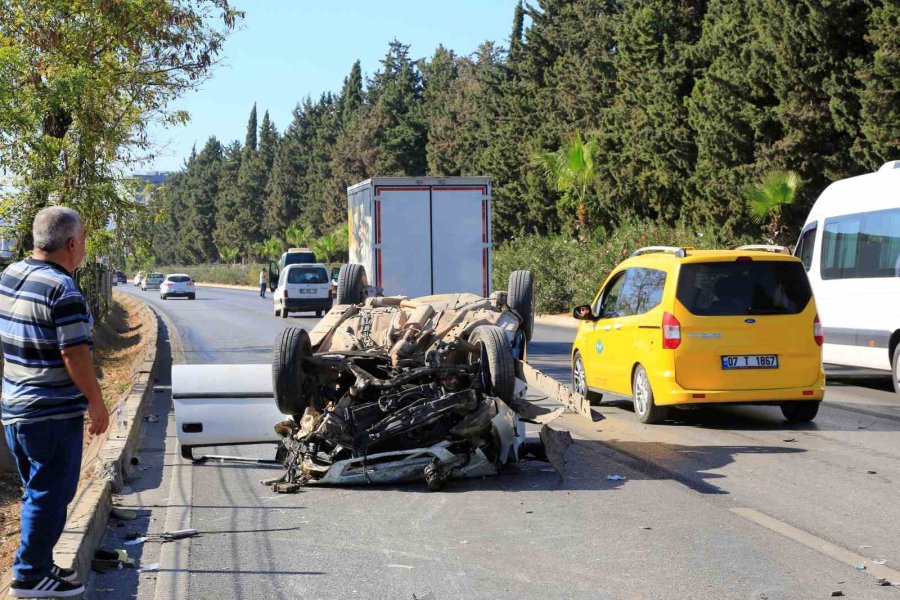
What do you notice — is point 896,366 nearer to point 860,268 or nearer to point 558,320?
point 860,268

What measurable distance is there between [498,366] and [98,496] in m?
3.23

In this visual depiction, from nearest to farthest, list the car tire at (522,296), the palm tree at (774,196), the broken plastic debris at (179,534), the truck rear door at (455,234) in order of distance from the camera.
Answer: the broken plastic debris at (179,534), the car tire at (522,296), the truck rear door at (455,234), the palm tree at (774,196)

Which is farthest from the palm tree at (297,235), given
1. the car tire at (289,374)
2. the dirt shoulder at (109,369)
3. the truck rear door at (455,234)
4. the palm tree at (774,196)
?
the car tire at (289,374)

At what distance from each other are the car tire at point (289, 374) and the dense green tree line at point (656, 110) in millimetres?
12393

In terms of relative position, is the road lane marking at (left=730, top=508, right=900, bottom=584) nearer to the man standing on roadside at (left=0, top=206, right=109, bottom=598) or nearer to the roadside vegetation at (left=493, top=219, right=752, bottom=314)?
the man standing on roadside at (left=0, top=206, right=109, bottom=598)

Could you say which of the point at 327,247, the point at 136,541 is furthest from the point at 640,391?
the point at 327,247

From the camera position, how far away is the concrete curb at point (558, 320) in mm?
34263

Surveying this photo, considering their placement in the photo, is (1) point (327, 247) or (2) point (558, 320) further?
(1) point (327, 247)

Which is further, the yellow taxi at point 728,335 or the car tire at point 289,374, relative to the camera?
the yellow taxi at point 728,335

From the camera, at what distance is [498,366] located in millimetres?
9078

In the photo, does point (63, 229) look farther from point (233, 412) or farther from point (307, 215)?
point (307, 215)

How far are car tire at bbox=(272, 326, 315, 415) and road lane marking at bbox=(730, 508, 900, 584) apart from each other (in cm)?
358

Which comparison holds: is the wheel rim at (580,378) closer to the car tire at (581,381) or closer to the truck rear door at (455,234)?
the car tire at (581,381)

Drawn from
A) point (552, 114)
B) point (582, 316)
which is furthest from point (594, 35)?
point (582, 316)
